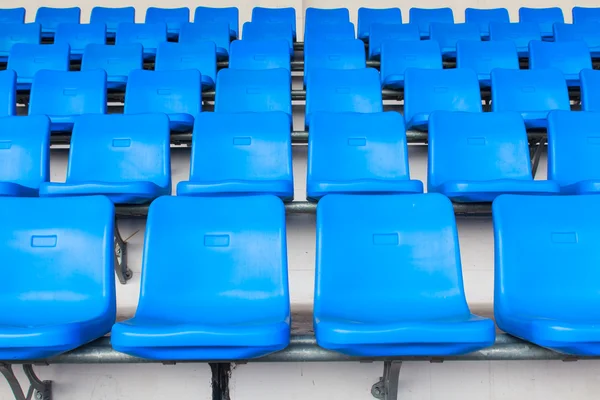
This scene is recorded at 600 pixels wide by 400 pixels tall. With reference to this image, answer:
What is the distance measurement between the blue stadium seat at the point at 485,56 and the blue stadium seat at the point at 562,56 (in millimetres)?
44

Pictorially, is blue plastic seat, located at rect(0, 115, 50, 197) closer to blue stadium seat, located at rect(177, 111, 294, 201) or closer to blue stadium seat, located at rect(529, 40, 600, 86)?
blue stadium seat, located at rect(177, 111, 294, 201)

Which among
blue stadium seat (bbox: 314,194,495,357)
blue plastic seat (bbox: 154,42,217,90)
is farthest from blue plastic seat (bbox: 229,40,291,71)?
blue stadium seat (bbox: 314,194,495,357)

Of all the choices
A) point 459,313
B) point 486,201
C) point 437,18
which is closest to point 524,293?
point 459,313

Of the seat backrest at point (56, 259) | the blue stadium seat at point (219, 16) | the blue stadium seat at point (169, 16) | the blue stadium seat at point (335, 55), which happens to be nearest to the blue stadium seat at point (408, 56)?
the blue stadium seat at point (335, 55)

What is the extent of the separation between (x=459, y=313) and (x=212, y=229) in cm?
26

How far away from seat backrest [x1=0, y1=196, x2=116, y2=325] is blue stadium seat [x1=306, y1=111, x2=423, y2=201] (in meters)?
0.31

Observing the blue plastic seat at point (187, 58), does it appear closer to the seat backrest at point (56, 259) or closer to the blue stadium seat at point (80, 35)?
the blue stadium seat at point (80, 35)

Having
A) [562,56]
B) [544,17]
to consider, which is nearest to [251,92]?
[562,56]

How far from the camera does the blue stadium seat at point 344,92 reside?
3.17 feet

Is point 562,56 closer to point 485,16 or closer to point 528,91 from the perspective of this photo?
point 528,91

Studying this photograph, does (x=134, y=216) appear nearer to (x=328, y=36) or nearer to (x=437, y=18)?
(x=328, y=36)

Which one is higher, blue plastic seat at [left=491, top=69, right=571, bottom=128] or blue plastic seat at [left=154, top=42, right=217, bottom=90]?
blue plastic seat at [left=154, top=42, right=217, bottom=90]

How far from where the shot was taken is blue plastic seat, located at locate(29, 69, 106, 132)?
95 centimetres

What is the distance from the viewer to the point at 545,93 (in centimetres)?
98
